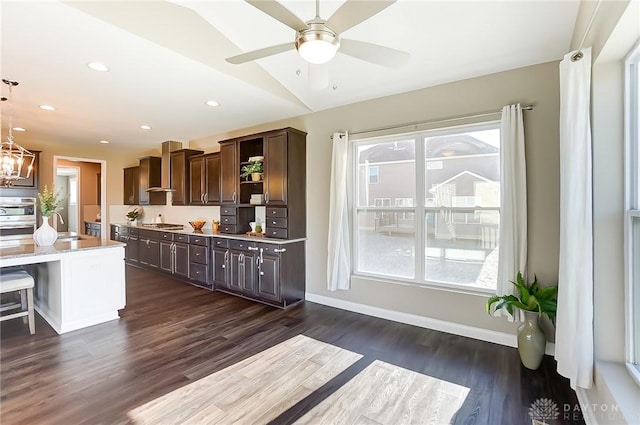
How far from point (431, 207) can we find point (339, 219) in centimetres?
115

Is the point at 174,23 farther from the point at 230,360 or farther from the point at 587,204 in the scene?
the point at 587,204

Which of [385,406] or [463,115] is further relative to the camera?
[463,115]

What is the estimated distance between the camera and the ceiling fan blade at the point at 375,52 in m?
1.93

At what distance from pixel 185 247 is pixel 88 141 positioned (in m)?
3.31

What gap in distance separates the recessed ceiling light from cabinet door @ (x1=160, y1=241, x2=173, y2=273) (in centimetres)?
340

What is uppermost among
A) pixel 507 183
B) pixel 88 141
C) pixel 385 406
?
pixel 88 141

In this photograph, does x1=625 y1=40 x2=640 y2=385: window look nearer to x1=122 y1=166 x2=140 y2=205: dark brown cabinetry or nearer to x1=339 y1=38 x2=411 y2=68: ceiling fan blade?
x1=339 y1=38 x2=411 y2=68: ceiling fan blade

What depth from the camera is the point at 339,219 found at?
12.9 feet

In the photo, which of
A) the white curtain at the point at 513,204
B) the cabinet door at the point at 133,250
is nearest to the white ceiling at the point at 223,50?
the white curtain at the point at 513,204

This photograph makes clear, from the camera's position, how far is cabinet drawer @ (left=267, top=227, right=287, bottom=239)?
13.9 feet

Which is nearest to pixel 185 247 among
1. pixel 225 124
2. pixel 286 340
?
pixel 225 124

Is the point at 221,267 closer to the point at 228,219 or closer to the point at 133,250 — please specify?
Result: the point at 228,219

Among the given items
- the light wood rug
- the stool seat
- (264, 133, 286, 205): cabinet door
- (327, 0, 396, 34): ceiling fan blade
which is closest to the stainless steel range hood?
(264, 133, 286, 205): cabinet door

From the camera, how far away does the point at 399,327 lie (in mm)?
3449
